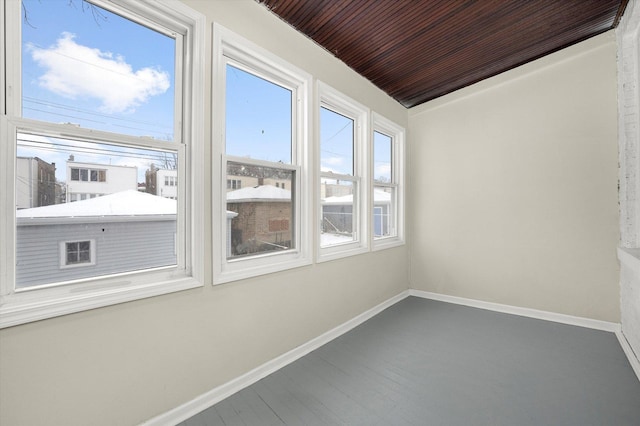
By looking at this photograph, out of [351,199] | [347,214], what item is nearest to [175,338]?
[347,214]

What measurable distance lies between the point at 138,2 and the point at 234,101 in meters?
0.74

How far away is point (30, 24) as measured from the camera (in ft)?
4.40

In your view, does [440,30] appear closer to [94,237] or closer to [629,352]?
[94,237]

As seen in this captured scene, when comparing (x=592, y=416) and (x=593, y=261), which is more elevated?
(x=593, y=261)

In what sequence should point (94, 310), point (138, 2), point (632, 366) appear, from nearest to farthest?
1. point (94, 310)
2. point (138, 2)
3. point (632, 366)

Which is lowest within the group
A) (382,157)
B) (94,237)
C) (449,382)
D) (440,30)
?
(449,382)

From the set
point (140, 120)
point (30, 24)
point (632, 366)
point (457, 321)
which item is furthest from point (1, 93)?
point (632, 366)

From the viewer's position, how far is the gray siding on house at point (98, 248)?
134 cm

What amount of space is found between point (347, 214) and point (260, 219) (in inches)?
48.9

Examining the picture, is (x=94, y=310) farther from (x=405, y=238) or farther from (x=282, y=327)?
(x=405, y=238)

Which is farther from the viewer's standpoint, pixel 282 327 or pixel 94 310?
pixel 282 327

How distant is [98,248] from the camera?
1517 mm

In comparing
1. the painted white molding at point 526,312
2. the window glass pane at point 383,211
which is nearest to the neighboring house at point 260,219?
the window glass pane at point 383,211

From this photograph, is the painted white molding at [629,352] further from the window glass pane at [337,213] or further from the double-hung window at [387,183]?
the window glass pane at [337,213]
